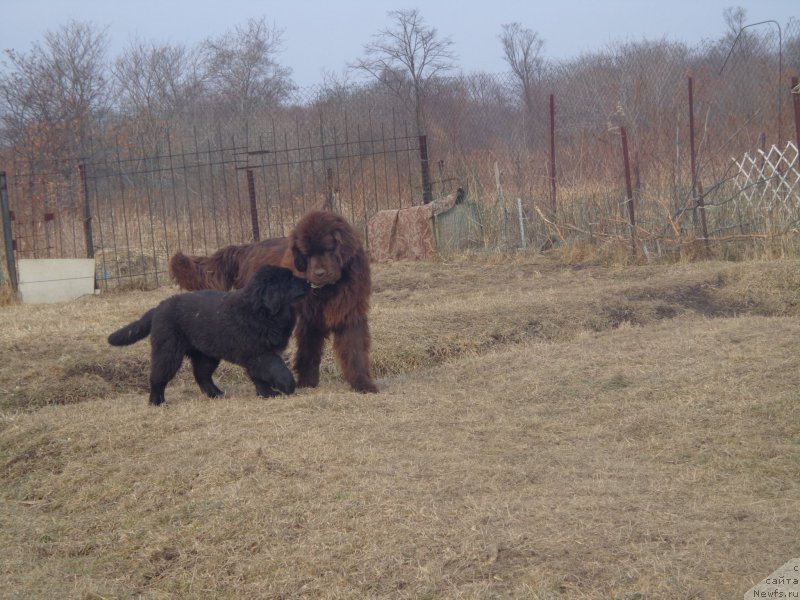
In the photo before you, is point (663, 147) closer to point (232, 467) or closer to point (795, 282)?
point (795, 282)

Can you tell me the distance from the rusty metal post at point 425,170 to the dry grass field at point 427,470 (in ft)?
18.5

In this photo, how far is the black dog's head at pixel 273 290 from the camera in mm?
5848

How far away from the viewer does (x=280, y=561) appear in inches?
136

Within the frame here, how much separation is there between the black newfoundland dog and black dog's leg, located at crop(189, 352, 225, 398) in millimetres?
149

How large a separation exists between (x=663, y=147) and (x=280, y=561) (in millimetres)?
11631

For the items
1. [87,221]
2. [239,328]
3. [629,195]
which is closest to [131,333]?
[239,328]

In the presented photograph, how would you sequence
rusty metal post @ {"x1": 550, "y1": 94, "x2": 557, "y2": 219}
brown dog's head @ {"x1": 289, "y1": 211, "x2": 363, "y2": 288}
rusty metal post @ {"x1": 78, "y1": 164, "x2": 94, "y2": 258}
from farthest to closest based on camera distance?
rusty metal post @ {"x1": 550, "y1": 94, "x2": 557, "y2": 219} → rusty metal post @ {"x1": 78, "y1": 164, "x2": 94, "y2": 258} → brown dog's head @ {"x1": 289, "y1": 211, "x2": 363, "y2": 288}

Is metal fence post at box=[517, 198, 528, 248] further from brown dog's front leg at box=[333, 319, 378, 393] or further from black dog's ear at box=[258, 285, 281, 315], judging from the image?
black dog's ear at box=[258, 285, 281, 315]

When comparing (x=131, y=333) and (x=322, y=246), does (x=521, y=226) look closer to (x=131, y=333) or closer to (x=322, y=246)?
(x=322, y=246)

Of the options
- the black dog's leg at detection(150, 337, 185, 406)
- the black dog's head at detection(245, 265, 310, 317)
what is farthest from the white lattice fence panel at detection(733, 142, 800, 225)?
the black dog's leg at detection(150, 337, 185, 406)

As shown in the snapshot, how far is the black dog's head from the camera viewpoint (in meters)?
5.85

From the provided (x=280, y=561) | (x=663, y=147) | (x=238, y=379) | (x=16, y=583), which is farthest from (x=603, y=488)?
(x=663, y=147)

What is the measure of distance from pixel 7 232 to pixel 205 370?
6.56 metres

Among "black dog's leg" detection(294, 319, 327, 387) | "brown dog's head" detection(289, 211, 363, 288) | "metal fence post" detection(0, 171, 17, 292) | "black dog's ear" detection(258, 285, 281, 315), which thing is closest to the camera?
"black dog's ear" detection(258, 285, 281, 315)
